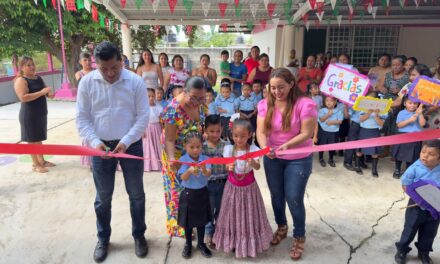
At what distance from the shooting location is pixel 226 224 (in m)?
2.65

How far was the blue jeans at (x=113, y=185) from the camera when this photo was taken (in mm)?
2572

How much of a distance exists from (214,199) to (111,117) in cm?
108

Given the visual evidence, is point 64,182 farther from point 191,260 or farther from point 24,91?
point 191,260

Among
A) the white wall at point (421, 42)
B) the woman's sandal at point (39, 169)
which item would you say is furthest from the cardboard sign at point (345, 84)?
the white wall at point (421, 42)

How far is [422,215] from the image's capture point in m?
2.50

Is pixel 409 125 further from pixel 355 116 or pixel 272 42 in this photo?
pixel 272 42

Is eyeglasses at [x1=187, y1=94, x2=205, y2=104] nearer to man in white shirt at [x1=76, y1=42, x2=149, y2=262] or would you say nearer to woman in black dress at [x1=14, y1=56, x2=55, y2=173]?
man in white shirt at [x1=76, y1=42, x2=149, y2=262]

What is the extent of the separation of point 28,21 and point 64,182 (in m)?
8.91

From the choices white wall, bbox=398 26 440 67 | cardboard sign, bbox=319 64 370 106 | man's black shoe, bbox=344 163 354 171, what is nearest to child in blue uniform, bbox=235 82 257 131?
cardboard sign, bbox=319 64 370 106

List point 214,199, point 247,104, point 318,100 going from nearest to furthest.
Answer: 1. point 214,199
2. point 318,100
3. point 247,104

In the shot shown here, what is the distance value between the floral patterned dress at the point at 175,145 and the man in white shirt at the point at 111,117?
205 millimetres

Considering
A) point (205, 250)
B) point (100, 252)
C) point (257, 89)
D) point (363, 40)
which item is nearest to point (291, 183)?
point (205, 250)

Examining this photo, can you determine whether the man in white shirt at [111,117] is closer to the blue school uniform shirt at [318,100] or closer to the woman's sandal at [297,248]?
the woman's sandal at [297,248]

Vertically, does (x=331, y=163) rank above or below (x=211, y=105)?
below
